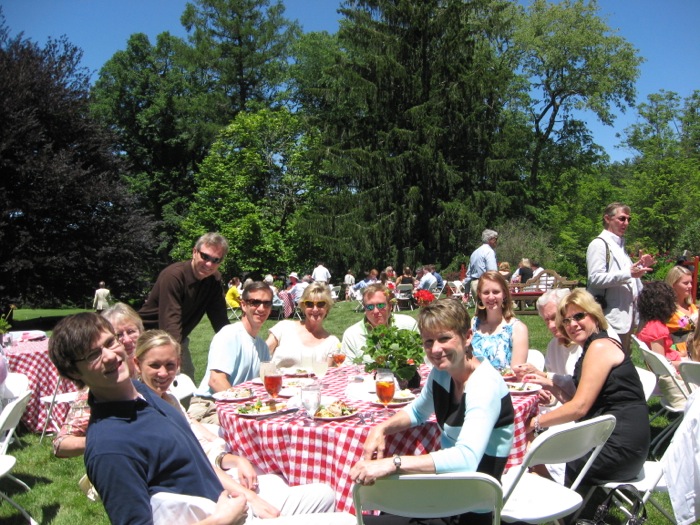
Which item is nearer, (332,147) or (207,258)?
(207,258)

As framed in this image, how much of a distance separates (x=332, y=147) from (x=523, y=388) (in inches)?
1041

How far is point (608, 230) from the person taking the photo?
5.99 meters

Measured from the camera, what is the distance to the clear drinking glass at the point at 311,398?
2979 mm

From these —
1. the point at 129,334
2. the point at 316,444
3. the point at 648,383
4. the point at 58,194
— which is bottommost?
the point at 316,444

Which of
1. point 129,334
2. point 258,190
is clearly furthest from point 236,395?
point 258,190

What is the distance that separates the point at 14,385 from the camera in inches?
206

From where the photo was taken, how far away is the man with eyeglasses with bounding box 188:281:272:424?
13.6 ft

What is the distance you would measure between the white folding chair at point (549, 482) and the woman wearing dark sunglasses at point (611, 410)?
225 mm

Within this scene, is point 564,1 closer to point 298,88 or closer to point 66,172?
point 298,88

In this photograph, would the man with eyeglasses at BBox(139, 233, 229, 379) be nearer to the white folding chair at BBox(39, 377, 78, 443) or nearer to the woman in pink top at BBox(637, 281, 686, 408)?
the white folding chair at BBox(39, 377, 78, 443)

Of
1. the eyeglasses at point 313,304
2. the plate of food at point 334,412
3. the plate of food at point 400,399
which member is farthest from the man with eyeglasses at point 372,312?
the plate of food at point 334,412

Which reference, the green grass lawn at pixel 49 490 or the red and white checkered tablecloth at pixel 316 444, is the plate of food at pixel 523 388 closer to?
the red and white checkered tablecloth at pixel 316 444

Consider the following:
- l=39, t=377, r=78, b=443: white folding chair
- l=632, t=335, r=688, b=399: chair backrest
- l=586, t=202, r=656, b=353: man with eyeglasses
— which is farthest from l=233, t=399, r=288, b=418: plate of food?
l=586, t=202, r=656, b=353: man with eyeglasses

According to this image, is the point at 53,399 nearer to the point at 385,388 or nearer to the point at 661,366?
the point at 385,388
